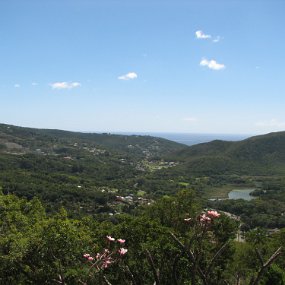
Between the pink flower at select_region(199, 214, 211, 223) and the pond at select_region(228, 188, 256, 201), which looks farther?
the pond at select_region(228, 188, 256, 201)

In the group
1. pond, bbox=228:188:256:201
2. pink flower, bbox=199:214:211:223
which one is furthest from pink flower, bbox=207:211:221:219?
pond, bbox=228:188:256:201

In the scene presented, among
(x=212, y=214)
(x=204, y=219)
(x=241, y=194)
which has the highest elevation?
(x=212, y=214)

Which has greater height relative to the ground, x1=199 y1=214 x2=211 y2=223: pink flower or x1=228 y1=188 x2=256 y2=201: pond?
x1=199 y1=214 x2=211 y2=223: pink flower

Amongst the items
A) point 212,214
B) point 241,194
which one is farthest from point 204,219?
point 241,194

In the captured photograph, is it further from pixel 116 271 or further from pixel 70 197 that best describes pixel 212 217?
pixel 70 197

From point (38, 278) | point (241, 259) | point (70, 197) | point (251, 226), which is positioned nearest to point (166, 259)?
point (38, 278)

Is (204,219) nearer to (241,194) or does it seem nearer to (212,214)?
(212,214)

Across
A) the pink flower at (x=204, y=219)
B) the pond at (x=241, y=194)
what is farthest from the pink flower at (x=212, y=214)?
the pond at (x=241, y=194)

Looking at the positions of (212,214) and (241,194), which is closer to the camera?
(212,214)

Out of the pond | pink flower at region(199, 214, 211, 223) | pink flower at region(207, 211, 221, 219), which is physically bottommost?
the pond

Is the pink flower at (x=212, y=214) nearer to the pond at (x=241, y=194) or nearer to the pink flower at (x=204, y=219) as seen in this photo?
the pink flower at (x=204, y=219)

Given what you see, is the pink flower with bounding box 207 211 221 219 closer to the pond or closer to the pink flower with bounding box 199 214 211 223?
the pink flower with bounding box 199 214 211 223
